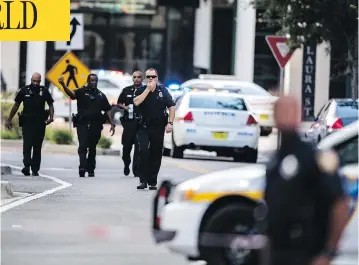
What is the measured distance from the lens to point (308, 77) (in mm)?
40656

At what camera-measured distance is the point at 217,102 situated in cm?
2756

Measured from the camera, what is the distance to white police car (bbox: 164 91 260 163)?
27.1 m

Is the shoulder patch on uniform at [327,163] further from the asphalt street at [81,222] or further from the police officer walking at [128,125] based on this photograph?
the police officer walking at [128,125]

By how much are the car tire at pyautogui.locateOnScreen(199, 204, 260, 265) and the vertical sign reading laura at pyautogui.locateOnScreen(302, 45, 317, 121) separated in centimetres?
2888

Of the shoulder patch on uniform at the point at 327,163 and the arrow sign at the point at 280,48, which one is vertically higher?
the shoulder patch on uniform at the point at 327,163

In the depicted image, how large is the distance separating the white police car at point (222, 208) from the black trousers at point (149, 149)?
25.1ft

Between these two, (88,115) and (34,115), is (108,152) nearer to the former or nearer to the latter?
(88,115)

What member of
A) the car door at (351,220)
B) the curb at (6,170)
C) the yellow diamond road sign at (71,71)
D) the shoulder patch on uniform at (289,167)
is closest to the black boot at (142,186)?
the curb at (6,170)

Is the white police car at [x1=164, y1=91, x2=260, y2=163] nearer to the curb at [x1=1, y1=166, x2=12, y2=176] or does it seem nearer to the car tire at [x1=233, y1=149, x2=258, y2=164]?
the car tire at [x1=233, y1=149, x2=258, y2=164]

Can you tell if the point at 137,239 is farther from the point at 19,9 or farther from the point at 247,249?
the point at 19,9

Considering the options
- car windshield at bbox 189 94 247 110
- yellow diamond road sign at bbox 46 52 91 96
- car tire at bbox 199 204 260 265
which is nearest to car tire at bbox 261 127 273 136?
car windshield at bbox 189 94 247 110

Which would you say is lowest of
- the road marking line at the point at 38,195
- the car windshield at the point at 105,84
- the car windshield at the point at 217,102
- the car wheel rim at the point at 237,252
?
the car windshield at the point at 105,84

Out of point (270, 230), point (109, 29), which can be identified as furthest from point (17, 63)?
point (270, 230)

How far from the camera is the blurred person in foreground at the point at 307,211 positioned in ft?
25.7
